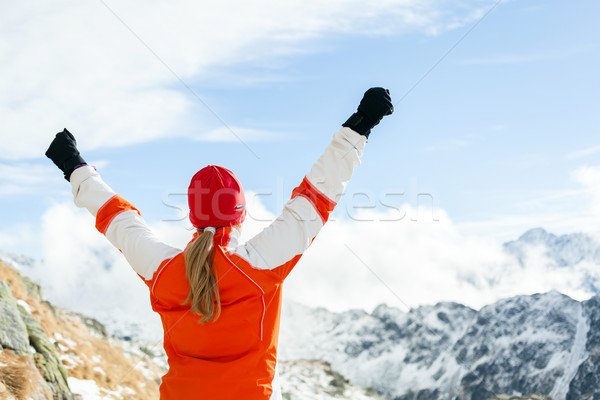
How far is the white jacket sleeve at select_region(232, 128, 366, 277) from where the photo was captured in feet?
8.79

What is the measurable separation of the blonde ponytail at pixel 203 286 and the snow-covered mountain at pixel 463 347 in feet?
218

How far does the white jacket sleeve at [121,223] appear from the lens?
2.85 metres

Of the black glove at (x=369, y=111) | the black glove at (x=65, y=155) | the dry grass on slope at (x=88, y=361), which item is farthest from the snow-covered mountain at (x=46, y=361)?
the black glove at (x=369, y=111)

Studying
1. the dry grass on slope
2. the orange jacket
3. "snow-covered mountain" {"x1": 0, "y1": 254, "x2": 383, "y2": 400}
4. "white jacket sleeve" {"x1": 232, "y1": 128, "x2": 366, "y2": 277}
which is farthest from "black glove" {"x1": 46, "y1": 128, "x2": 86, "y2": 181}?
the dry grass on slope

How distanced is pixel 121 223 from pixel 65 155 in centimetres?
68

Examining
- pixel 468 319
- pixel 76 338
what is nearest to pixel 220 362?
pixel 76 338

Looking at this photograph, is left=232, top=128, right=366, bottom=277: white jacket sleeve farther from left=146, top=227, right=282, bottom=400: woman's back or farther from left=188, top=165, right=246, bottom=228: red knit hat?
left=188, top=165, right=246, bottom=228: red knit hat

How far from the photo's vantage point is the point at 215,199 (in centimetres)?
286

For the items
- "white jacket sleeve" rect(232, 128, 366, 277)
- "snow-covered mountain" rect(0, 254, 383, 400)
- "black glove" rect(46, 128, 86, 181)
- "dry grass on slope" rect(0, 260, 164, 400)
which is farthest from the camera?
"dry grass on slope" rect(0, 260, 164, 400)

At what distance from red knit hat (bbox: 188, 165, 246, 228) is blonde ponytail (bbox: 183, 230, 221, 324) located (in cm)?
27

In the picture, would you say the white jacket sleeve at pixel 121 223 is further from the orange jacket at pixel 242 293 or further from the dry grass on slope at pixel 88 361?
the dry grass on slope at pixel 88 361

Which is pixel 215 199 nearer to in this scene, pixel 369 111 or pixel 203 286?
pixel 203 286

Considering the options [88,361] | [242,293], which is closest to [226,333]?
[242,293]

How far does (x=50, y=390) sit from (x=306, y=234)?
600cm
